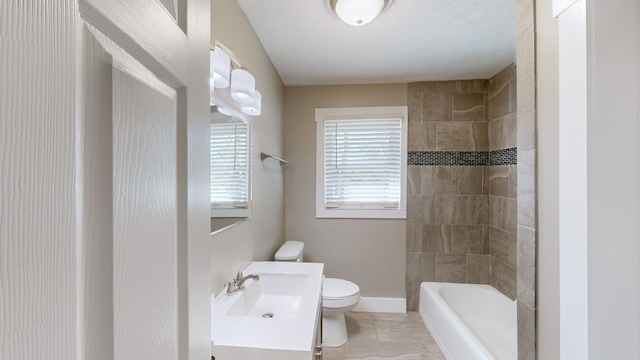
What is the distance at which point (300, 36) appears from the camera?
1.96 meters

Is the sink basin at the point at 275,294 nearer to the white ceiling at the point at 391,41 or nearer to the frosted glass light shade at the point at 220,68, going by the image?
the frosted glass light shade at the point at 220,68

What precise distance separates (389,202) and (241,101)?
1927mm

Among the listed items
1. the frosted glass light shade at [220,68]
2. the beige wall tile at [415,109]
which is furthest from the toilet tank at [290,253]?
the beige wall tile at [415,109]

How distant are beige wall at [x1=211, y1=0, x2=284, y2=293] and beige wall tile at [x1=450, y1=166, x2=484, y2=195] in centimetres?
184

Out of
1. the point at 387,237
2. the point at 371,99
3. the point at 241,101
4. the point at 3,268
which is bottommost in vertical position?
the point at 387,237

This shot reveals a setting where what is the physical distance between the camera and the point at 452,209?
2734mm

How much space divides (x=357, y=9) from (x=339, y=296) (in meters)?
2.05

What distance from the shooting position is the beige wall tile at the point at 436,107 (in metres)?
2.74

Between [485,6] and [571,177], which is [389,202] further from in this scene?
[571,177]

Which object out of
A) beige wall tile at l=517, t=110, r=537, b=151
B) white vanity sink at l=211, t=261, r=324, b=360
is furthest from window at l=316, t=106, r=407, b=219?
beige wall tile at l=517, t=110, r=537, b=151

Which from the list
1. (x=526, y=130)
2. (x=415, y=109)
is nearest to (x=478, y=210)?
(x=415, y=109)

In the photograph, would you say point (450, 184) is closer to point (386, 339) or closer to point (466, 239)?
point (466, 239)

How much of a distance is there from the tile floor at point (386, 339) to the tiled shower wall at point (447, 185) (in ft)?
0.96
